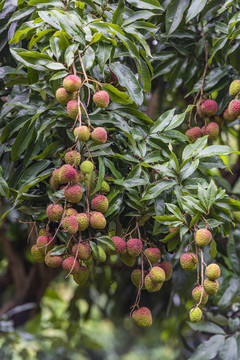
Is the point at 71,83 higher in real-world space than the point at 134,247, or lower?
higher

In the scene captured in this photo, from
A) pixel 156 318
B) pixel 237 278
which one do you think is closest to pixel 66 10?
pixel 237 278

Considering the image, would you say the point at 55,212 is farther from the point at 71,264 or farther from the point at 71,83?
the point at 71,83

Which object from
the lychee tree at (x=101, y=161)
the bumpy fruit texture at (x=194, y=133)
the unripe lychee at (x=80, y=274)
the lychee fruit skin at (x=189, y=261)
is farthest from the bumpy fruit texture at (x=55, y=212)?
the bumpy fruit texture at (x=194, y=133)

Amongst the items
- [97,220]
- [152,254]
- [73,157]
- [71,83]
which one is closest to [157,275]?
[152,254]

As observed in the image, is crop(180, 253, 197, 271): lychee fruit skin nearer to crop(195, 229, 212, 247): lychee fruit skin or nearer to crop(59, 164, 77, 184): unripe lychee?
crop(195, 229, 212, 247): lychee fruit skin

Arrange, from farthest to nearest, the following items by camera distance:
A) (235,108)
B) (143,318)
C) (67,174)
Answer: (235,108) → (143,318) → (67,174)

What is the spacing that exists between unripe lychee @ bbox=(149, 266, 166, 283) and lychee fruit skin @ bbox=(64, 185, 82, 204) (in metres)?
0.19

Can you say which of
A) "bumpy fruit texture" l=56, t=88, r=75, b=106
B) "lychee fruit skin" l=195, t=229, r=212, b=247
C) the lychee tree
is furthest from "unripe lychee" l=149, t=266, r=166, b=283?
"bumpy fruit texture" l=56, t=88, r=75, b=106

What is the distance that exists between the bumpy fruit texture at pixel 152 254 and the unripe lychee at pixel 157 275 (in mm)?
33

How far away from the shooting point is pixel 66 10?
0.91m

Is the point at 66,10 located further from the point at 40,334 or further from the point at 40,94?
the point at 40,334

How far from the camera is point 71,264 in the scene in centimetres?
81

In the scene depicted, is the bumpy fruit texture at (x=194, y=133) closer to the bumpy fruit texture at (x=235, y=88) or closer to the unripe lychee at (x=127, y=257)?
the bumpy fruit texture at (x=235, y=88)

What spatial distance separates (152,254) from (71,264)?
0.16 metres
